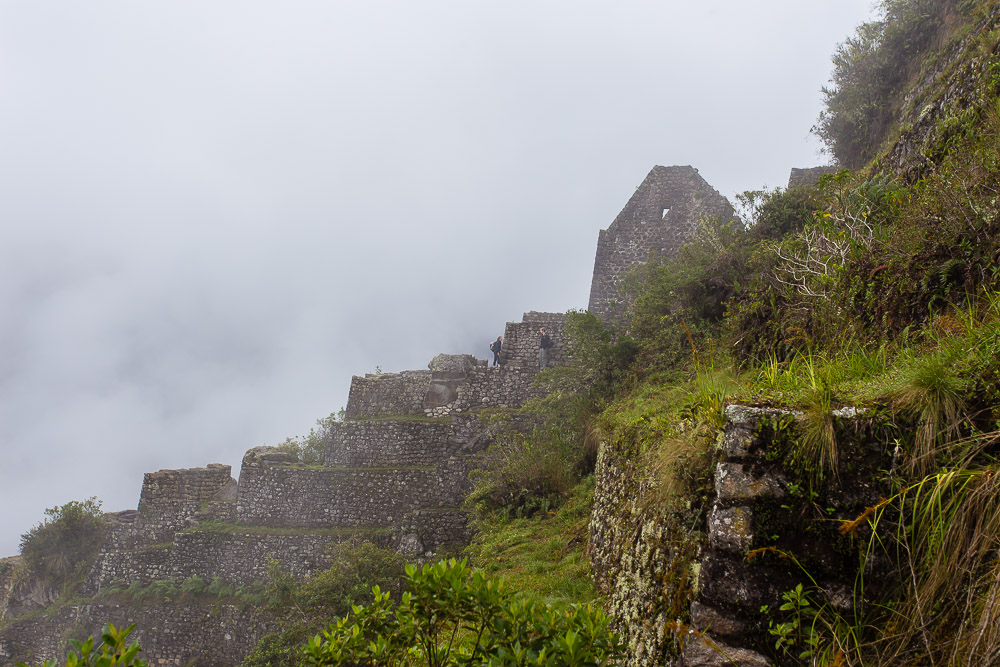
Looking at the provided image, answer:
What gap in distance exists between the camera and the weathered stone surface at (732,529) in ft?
10.9

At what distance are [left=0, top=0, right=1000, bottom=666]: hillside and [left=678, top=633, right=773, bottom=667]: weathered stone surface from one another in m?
0.01

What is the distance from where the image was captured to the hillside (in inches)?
121

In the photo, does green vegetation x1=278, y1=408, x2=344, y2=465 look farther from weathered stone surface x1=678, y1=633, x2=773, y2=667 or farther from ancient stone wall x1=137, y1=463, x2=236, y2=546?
weathered stone surface x1=678, y1=633, x2=773, y2=667

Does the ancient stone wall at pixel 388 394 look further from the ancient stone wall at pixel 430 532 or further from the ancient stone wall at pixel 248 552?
the ancient stone wall at pixel 430 532

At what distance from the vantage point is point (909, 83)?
12.9m

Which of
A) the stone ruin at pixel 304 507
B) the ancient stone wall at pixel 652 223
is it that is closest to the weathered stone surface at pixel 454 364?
the stone ruin at pixel 304 507

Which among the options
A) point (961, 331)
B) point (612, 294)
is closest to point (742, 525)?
point (961, 331)

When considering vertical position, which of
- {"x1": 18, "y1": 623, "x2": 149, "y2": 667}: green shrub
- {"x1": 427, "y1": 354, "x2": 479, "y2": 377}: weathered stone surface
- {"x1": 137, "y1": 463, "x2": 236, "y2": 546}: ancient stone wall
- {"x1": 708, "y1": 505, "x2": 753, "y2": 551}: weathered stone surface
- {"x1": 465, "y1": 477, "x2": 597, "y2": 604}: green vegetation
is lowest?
{"x1": 137, "y1": 463, "x2": 236, "y2": 546}: ancient stone wall

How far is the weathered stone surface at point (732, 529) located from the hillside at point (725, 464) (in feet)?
0.05

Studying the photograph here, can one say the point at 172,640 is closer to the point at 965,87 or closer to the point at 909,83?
the point at 965,87

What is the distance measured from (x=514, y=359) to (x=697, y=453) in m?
14.9

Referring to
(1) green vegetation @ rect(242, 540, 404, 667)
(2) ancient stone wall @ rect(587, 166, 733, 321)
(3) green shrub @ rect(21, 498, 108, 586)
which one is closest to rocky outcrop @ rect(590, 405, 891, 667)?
(1) green vegetation @ rect(242, 540, 404, 667)

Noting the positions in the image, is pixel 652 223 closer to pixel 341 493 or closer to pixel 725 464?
pixel 341 493

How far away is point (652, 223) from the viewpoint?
829 inches
